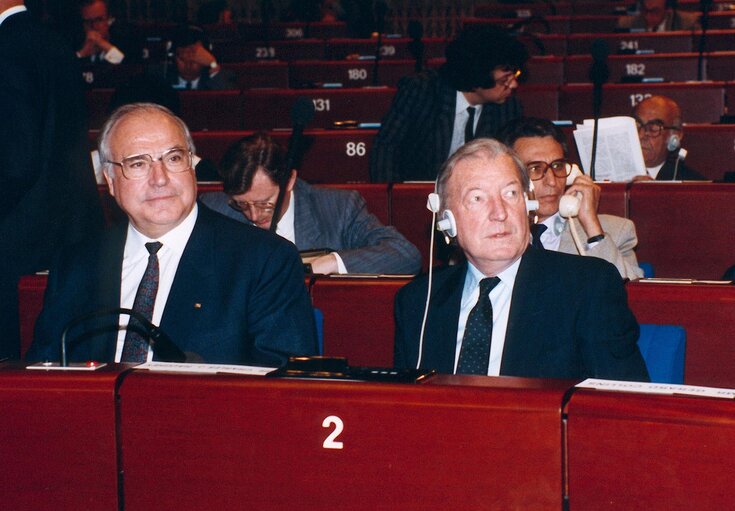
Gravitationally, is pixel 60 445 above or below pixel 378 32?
below

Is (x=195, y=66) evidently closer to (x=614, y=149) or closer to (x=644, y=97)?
(x=644, y=97)

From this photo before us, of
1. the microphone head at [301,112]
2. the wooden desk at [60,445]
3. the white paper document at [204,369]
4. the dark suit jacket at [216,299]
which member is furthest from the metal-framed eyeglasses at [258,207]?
the wooden desk at [60,445]

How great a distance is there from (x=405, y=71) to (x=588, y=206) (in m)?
5.88

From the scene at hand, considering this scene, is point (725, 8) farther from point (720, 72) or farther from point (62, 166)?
point (62, 166)

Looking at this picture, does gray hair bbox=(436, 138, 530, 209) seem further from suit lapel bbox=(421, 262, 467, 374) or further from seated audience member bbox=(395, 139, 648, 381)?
suit lapel bbox=(421, 262, 467, 374)

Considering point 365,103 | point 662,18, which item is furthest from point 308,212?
point 662,18

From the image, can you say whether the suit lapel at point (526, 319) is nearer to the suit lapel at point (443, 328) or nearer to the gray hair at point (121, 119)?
the suit lapel at point (443, 328)

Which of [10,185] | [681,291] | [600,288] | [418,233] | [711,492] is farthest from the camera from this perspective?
[418,233]

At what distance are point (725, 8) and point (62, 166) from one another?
974 centimetres

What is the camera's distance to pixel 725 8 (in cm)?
1150

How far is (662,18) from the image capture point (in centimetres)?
1041

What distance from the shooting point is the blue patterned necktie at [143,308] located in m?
2.52

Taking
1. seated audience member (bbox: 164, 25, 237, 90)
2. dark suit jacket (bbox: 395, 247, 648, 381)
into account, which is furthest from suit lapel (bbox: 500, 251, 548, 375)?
seated audience member (bbox: 164, 25, 237, 90)

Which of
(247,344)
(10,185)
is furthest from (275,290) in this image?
(10,185)
